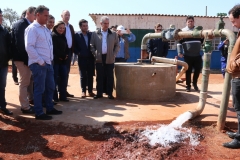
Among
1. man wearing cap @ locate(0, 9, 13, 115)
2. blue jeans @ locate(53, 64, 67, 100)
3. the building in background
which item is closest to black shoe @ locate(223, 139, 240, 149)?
blue jeans @ locate(53, 64, 67, 100)

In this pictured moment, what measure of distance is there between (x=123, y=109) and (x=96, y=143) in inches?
58.1

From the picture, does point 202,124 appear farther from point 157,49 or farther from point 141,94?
point 157,49

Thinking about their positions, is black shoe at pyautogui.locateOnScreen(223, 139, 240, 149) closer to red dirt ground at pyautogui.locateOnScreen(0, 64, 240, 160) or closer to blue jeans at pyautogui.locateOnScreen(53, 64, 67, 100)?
red dirt ground at pyautogui.locateOnScreen(0, 64, 240, 160)

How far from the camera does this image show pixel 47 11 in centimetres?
412

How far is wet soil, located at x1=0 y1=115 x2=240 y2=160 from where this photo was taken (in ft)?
10.7

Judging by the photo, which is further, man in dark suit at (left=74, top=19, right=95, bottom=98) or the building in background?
the building in background

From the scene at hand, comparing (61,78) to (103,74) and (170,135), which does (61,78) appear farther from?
(170,135)

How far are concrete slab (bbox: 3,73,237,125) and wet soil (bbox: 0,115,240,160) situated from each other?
0.24 meters

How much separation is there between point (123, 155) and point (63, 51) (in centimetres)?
275

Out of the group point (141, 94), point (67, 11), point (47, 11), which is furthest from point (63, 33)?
point (141, 94)

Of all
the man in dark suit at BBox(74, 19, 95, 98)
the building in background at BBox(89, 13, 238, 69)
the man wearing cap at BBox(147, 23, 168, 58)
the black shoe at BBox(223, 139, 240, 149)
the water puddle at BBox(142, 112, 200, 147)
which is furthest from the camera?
the building in background at BBox(89, 13, 238, 69)

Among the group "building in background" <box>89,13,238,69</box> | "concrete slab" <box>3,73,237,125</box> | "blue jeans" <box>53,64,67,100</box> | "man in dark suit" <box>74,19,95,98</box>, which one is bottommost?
"concrete slab" <box>3,73,237,125</box>

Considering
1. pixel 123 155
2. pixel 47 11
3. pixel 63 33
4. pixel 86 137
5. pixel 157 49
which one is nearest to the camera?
pixel 123 155

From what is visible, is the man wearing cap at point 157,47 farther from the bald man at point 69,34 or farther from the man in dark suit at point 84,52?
the bald man at point 69,34
